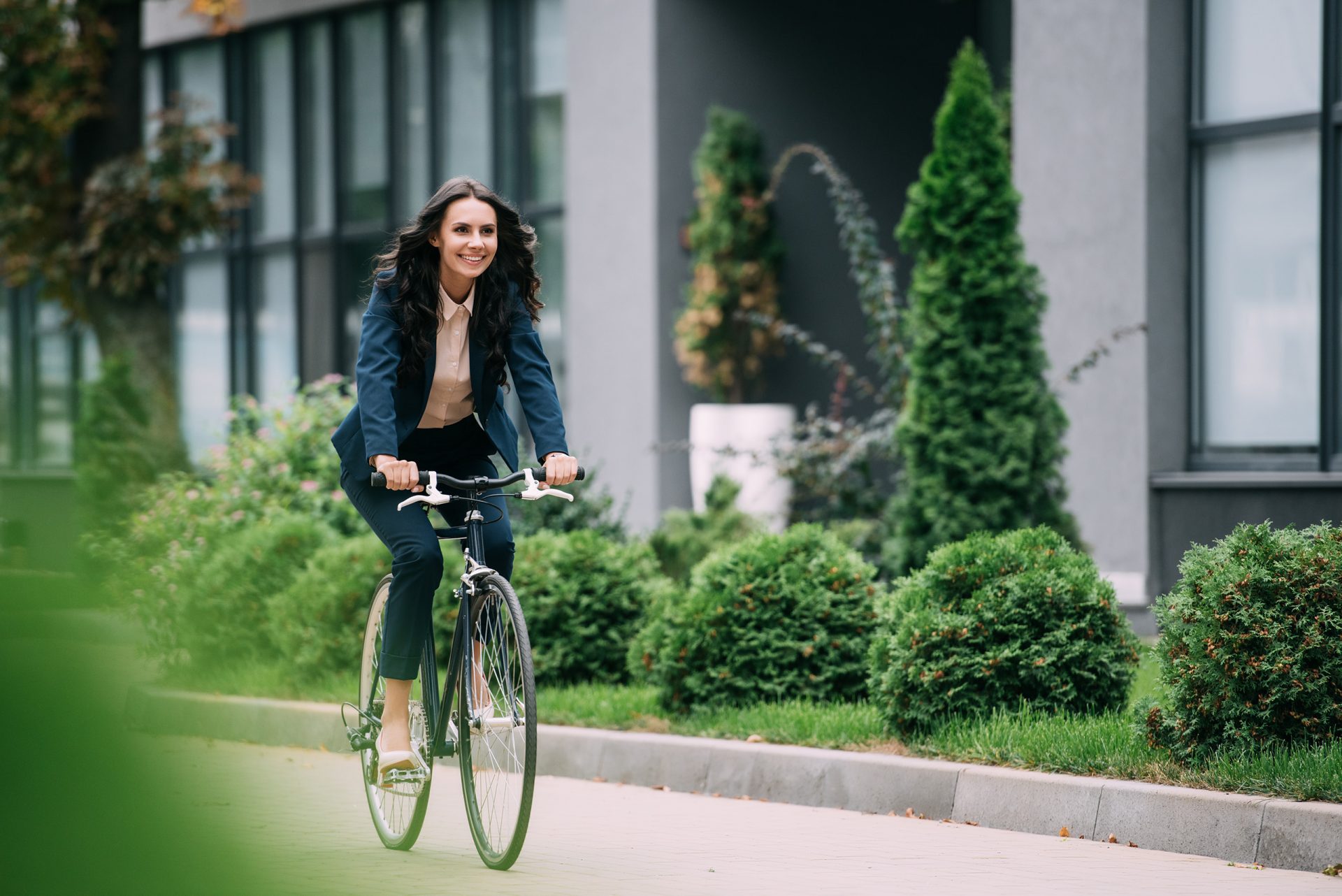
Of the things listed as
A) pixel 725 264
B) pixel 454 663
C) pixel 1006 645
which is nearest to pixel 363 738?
pixel 454 663

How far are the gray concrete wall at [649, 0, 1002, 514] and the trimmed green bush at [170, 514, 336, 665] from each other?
16.1 feet

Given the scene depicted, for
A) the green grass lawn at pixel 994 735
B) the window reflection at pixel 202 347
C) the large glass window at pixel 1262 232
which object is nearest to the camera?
the green grass lawn at pixel 994 735

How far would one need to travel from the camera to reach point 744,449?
13906mm

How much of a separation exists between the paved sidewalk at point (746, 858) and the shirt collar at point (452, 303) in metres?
1.47

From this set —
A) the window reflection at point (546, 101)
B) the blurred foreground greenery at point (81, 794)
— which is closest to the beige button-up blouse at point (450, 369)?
the blurred foreground greenery at point (81, 794)

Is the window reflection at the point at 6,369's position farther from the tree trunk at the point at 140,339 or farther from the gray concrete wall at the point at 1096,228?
the gray concrete wall at the point at 1096,228

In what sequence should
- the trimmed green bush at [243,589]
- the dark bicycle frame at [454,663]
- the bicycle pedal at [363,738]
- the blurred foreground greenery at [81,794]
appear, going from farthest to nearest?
the trimmed green bush at [243,589]
the bicycle pedal at [363,738]
the dark bicycle frame at [454,663]
the blurred foreground greenery at [81,794]

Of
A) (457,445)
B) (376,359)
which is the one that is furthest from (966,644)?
(376,359)

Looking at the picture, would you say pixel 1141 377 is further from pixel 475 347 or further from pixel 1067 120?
pixel 475 347

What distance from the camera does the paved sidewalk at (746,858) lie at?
199 inches

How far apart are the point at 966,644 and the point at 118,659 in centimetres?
573

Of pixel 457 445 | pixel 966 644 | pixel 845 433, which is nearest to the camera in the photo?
pixel 457 445

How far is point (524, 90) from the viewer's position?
1636 cm

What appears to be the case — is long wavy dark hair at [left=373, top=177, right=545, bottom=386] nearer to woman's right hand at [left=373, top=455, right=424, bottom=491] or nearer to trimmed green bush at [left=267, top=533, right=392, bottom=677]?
woman's right hand at [left=373, top=455, right=424, bottom=491]
